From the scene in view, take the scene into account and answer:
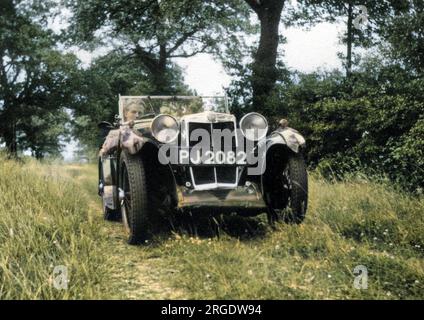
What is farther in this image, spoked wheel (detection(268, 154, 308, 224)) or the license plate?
spoked wheel (detection(268, 154, 308, 224))

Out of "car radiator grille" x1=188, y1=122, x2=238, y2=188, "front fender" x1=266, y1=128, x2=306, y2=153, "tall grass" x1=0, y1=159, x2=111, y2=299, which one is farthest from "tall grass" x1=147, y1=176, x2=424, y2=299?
"front fender" x1=266, y1=128, x2=306, y2=153

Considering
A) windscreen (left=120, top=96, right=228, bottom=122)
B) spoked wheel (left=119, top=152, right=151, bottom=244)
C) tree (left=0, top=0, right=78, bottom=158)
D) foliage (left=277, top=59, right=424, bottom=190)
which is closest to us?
spoked wheel (left=119, top=152, right=151, bottom=244)

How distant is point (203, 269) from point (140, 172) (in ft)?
4.27

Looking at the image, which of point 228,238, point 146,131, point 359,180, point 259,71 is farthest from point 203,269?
point 259,71

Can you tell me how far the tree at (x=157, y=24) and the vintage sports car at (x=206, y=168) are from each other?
8743 mm

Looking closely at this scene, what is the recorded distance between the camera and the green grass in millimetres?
3275

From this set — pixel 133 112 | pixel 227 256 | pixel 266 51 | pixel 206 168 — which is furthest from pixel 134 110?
pixel 266 51

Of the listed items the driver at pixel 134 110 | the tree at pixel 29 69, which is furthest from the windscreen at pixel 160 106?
the tree at pixel 29 69

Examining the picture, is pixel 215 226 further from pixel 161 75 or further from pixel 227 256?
pixel 161 75

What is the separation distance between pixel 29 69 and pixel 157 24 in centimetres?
558

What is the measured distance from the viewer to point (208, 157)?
15.3ft

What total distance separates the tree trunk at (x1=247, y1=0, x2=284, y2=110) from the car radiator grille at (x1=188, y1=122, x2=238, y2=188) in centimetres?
704

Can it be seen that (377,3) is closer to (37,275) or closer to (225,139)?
(225,139)

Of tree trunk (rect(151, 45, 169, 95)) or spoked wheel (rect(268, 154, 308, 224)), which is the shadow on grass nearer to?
spoked wheel (rect(268, 154, 308, 224))
